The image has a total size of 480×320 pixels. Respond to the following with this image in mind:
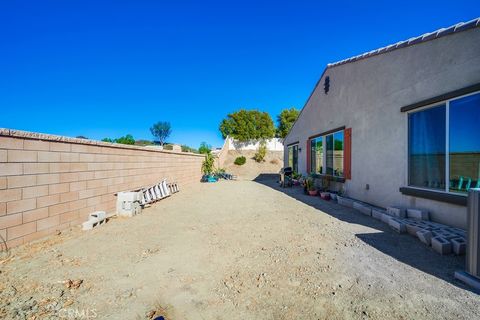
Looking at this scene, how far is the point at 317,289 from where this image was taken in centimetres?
244

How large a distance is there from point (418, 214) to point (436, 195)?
508 millimetres

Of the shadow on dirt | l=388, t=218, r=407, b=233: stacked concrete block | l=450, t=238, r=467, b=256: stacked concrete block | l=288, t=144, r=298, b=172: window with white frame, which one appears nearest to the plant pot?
the shadow on dirt

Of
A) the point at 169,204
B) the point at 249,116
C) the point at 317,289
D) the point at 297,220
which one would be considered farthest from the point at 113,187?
the point at 249,116

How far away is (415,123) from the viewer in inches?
197

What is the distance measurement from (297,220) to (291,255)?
2.02 meters

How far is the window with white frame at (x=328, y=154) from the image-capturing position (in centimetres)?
825

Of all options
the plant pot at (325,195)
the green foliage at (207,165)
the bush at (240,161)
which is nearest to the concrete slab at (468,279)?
the plant pot at (325,195)

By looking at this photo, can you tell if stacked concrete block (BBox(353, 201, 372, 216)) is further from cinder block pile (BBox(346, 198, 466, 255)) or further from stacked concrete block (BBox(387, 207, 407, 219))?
stacked concrete block (BBox(387, 207, 407, 219))

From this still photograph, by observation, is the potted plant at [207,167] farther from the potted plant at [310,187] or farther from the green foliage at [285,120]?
the green foliage at [285,120]

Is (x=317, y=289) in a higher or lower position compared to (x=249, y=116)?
lower

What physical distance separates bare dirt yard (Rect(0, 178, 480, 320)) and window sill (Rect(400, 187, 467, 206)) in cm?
105

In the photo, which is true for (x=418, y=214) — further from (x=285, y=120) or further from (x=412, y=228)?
(x=285, y=120)

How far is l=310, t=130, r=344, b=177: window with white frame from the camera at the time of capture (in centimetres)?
825

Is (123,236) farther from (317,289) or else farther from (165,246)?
(317,289)
